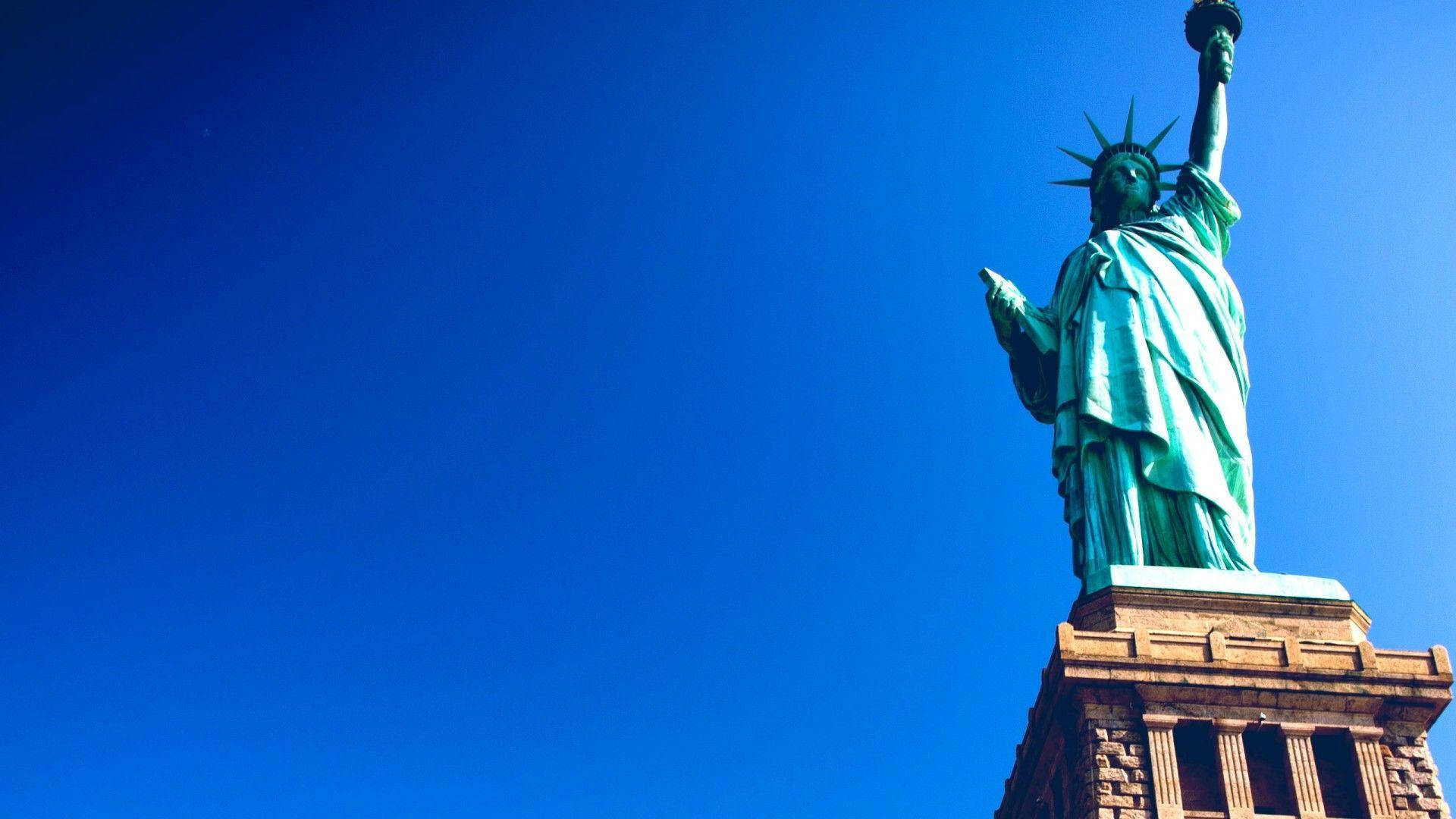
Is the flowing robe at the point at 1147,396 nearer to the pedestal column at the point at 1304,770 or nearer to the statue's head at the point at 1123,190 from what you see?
the statue's head at the point at 1123,190

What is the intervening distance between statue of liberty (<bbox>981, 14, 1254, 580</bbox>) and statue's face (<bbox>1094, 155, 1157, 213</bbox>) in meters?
0.02

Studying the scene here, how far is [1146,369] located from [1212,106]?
254 inches

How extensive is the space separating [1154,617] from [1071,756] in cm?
195

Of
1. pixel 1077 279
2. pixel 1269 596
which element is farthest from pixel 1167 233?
pixel 1269 596

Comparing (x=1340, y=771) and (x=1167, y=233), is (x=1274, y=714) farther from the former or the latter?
(x=1167, y=233)

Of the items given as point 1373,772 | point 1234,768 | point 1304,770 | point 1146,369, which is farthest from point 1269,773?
point 1146,369

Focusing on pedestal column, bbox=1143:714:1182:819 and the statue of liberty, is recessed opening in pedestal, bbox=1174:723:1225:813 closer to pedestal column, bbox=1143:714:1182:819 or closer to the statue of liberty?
pedestal column, bbox=1143:714:1182:819

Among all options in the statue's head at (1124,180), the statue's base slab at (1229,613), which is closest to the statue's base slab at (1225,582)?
the statue's base slab at (1229,613)

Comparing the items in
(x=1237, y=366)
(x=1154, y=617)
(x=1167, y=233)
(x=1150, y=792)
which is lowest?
(x=1150, y=792)

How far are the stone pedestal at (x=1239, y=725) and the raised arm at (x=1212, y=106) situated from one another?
31.8 ft

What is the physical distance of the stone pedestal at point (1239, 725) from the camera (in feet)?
50.3

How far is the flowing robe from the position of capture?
61.8 ft

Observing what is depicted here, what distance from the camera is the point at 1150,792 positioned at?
1529 cm

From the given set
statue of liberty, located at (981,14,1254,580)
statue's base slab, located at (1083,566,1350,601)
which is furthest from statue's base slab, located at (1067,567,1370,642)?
statue of liberty, located at (981,14,1254,580)
